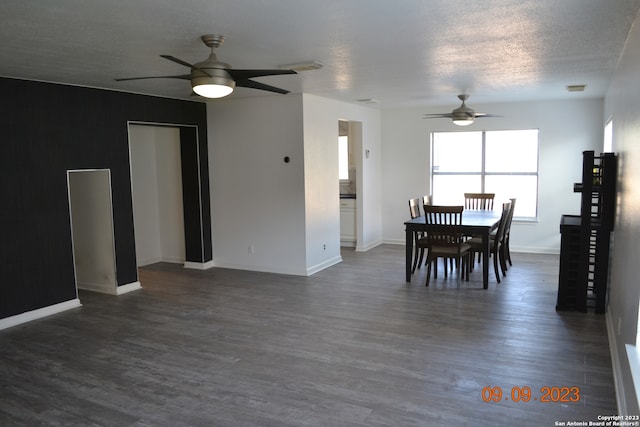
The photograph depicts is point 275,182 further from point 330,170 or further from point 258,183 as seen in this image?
point 330,170

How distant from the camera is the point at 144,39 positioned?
343cm

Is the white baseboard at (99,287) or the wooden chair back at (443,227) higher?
the wooden chair back at (443,227)

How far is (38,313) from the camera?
4988 mm

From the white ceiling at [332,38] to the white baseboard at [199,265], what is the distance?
9.08ft

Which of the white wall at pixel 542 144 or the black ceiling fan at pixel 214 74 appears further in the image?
the white wall at pixel 542 144

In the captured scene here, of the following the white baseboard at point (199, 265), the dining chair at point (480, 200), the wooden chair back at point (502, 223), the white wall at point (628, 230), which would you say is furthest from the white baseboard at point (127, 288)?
the white wall at point (628, 230)

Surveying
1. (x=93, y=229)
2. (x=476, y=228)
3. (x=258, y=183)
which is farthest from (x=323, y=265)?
(x=93, y=229)

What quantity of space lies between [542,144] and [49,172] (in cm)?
680

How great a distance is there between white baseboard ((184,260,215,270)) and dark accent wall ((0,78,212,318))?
1179mm

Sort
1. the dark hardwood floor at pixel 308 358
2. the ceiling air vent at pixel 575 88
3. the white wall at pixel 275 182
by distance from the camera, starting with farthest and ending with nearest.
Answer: the white wall at pixel 275 182 → the ceiling air vent at pixel 575 88 → the dark hardwood floor at pixel 308 358

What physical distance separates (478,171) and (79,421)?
275 inches

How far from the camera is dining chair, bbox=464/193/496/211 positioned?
7395mm

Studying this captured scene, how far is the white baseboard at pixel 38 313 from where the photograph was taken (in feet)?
15.5

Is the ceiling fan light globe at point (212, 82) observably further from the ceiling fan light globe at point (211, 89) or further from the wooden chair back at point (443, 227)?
the wooden chair back at point (443, 227)
